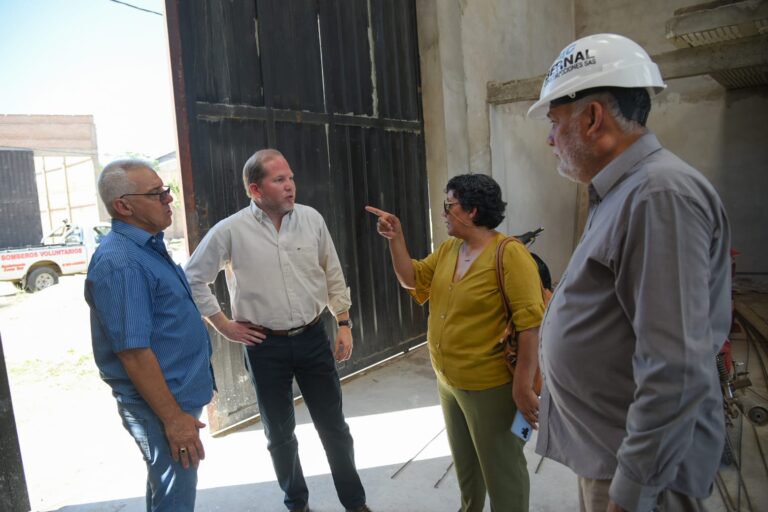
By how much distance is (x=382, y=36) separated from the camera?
5.22 meters

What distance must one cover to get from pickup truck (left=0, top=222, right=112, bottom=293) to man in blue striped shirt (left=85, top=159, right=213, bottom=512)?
1222 centimetres

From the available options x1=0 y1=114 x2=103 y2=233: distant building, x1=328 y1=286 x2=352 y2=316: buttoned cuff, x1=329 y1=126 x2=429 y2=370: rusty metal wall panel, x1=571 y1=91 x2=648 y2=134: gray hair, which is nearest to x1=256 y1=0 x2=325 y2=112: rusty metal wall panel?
x1=329 y1=126 x2=429 y2=370: rusty metal wall panel

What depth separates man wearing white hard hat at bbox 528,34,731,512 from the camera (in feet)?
3.30

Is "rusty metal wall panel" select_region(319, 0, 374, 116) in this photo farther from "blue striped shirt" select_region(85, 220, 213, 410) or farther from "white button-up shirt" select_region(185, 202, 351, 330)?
"blue striped shirt" select_region(85, 220, 213, 410)

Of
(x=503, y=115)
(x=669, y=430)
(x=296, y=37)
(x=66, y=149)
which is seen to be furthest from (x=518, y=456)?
(x=66, y=149)

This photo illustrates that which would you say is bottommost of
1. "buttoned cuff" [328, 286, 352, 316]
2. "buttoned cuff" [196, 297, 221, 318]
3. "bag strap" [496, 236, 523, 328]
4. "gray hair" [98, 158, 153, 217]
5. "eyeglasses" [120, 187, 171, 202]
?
"buttoned cuff" [328, 286, 352, 316]

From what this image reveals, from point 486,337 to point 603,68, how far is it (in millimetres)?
1151

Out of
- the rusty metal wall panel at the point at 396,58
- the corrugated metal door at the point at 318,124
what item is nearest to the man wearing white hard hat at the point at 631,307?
the corrugated metal door at the point at 318,124

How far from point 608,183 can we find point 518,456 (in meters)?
1.31

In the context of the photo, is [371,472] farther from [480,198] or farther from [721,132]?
[721,132]

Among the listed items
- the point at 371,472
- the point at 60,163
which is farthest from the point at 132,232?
the point at 60,163

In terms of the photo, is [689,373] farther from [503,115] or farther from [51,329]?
[51,329]

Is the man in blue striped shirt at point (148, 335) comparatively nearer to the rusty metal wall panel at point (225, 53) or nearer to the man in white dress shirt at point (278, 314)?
the man in white dress shirt at point (278, 314)

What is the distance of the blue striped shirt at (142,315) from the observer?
69.8 inches
